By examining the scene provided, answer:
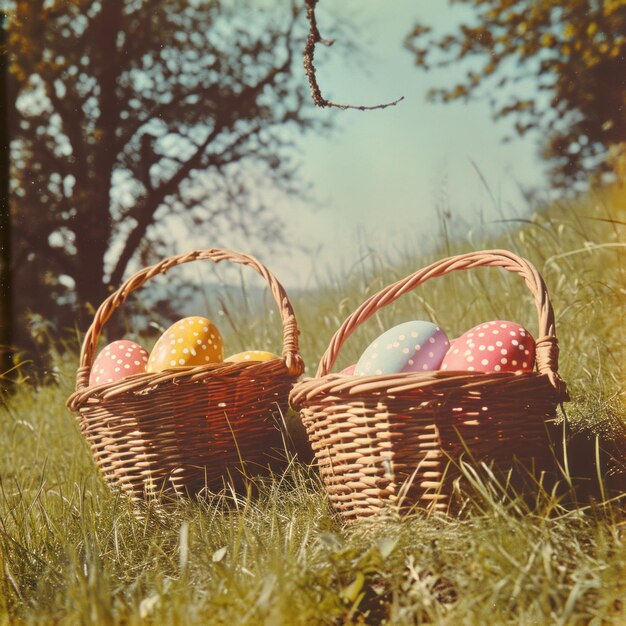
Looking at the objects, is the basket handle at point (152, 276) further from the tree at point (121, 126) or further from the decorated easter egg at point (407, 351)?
the tree at point (121, 126)

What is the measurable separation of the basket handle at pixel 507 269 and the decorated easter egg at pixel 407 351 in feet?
0.27

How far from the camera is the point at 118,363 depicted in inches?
87.0

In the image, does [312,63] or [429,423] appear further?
[312,63]

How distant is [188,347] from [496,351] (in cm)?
94

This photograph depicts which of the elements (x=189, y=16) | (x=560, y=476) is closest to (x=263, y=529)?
(x=560, y=476)

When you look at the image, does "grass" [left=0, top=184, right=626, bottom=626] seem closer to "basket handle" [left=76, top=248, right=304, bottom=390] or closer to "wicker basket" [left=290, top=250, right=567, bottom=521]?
"wicker basket" [left=290, top=250, right=567, bottom=521]

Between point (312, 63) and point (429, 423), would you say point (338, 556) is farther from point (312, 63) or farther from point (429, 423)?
point (312, 63)

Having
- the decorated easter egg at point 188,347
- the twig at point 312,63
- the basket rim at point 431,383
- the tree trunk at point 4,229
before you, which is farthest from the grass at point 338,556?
the tree trunk at point 4,229

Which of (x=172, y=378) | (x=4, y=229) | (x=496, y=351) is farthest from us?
(x=4, y=229)

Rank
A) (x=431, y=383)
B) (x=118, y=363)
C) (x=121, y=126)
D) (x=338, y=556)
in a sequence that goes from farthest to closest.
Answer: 1. (x=121, y=126)
2. (x=118, y=363)
3. (x=431, y=383)
4. (x=338, y=556)

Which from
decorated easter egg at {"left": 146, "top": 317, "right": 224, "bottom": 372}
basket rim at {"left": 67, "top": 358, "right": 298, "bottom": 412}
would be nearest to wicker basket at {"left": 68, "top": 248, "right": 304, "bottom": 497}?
basket rim at {"left": 67, "top": 358, "right": 298, "bottom": 412}

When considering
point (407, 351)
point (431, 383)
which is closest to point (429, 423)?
point (431, 383)

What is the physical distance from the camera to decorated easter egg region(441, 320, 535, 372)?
1.57 meters

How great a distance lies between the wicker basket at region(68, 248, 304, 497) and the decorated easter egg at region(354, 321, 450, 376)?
0.39m
